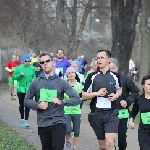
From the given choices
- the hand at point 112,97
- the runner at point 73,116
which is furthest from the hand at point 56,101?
the runner at point 73,116

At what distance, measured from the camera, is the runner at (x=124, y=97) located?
10.2m

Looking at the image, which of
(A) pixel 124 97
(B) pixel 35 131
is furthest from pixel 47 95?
(B) pixel 35 131

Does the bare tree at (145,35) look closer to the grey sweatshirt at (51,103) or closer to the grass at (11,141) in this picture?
the grass at (11,141)

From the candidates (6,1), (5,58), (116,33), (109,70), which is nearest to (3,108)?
(6,1)

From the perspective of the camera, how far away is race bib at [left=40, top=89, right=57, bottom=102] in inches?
332

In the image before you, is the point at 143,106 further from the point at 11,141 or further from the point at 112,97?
the point at 11,141

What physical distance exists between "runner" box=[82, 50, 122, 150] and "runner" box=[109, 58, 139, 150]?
0.55 m

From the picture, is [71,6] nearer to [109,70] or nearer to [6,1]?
[6,1]

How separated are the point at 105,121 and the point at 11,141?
2.97m

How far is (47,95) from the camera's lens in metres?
8.42

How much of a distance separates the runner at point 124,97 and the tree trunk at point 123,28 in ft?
39.0

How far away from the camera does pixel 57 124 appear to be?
851 cm

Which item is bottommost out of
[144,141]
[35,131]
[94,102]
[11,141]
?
[35,131]

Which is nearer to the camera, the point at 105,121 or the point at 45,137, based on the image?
the point at 45,137
